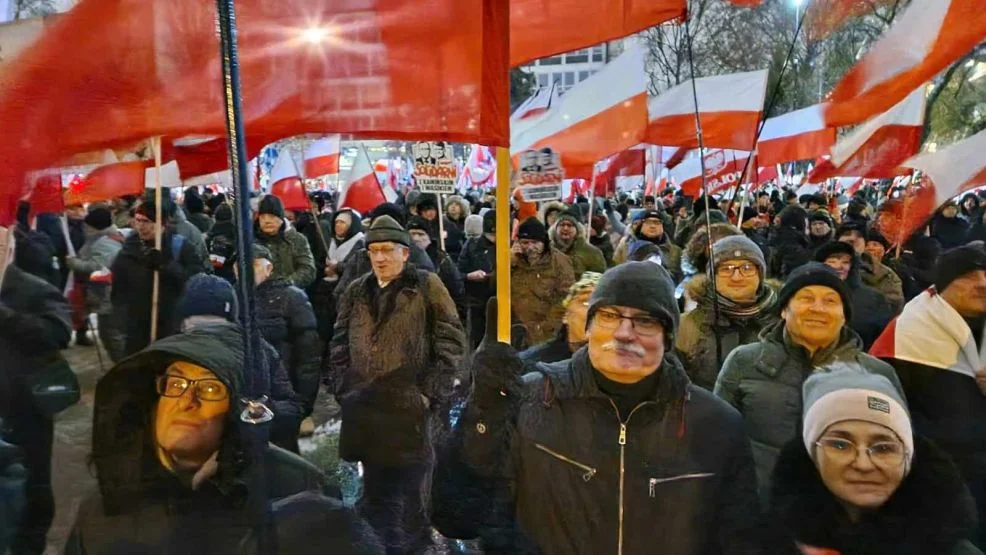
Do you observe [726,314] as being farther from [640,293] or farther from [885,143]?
[885,143]

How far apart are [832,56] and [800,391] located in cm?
1708

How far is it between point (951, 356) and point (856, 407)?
1.25 m

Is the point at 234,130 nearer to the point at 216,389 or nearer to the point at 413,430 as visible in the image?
the point at 216,389

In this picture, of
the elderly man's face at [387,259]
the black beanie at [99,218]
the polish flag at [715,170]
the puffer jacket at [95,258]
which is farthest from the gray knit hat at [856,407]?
the polish flag at [715,170]

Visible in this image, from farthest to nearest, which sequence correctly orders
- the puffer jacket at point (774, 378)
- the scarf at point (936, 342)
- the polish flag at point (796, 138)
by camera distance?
the polish flag at point (796, 138)
the scarf at point (936, 342)
the puffer jacket at point (774, 378)

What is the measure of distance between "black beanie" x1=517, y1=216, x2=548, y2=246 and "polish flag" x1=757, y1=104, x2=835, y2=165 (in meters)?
4.61

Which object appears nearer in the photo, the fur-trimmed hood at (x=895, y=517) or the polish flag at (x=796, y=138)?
the fur-trimmed hood at (x=895, y=517)

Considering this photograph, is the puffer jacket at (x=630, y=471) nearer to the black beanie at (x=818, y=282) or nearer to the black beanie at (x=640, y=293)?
the black beanie at (x=640, y=293)

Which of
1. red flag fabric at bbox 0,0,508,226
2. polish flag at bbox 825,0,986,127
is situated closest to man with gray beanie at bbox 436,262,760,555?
red flag fabric at bbox 0,0,508,226

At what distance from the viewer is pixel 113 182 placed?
471 cm

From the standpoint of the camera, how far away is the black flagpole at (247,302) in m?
2.20

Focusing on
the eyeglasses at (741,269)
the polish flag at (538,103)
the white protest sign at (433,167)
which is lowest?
the eyeglasses at (741,269)

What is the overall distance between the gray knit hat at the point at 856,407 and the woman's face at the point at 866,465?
25mm

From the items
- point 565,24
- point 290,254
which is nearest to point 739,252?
point 565,24
